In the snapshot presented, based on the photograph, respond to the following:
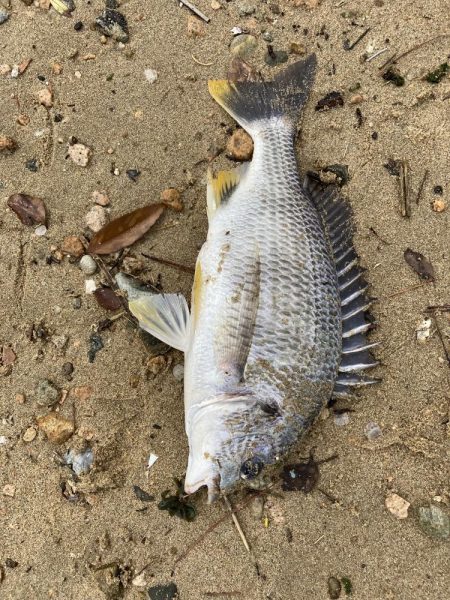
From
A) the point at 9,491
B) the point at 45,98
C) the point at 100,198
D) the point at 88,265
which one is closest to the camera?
the point at 9,491

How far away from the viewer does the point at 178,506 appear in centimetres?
360

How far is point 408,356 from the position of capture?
3867 millimetres

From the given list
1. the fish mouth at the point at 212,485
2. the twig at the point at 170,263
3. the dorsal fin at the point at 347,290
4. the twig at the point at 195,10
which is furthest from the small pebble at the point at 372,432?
the twig at the point at 195,10

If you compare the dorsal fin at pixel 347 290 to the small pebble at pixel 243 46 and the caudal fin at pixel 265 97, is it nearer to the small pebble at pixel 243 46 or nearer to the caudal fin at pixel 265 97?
the caudal fin at pixel 265 97

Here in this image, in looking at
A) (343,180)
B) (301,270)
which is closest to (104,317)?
(301,270)

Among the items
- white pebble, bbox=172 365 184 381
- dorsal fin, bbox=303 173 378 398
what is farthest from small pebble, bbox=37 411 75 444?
dorsal fin, bbox=303 173 378 398

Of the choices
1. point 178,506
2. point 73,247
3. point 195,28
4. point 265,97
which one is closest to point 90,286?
point 73,247

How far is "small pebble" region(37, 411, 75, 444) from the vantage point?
369cm

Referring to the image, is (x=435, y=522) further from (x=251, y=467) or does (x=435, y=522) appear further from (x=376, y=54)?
(x=376, y=54)

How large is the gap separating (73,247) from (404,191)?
8.71ft

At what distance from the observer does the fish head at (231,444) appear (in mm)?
3160

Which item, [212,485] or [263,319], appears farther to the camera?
[263,319]

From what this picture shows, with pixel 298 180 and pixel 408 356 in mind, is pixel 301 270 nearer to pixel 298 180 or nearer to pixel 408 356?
pixel 298 180

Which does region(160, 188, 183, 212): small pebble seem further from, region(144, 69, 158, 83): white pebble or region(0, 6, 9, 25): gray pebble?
region(0, 6, 9, 25): gray pebble
